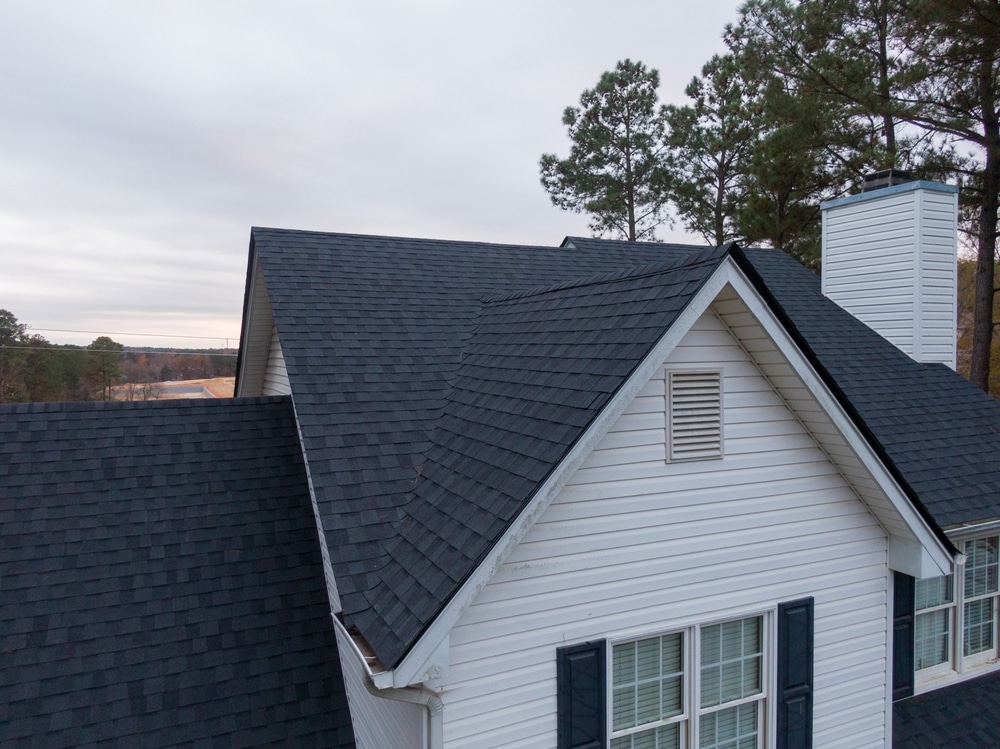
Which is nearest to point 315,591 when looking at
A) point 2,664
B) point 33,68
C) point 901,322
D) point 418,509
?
point 418,509

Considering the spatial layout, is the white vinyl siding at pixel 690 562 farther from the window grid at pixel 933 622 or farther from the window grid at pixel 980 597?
the window grid at pixel 980 597

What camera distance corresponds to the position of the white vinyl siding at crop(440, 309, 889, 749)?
12.5 ft

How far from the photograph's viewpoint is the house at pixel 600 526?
375 centimetres

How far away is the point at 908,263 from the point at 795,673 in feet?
22.6

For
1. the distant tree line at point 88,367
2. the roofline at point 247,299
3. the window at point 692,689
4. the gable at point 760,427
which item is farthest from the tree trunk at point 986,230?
the distant tree line at point 88,367

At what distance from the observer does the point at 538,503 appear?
11.7ft

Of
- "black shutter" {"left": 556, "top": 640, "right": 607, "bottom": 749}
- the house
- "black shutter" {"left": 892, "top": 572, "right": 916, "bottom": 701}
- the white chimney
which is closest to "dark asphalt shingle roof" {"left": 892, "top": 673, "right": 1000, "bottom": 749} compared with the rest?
the house

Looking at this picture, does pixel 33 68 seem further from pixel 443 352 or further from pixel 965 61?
pixel 965 61

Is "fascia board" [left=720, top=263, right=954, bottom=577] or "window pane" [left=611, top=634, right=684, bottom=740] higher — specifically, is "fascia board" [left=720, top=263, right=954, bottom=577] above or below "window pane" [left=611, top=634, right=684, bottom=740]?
above

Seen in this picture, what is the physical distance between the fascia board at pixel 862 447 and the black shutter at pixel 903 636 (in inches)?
37.1

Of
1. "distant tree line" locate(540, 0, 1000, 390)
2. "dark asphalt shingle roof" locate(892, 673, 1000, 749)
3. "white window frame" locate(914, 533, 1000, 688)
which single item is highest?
"distant tree line" locate(540, 0, 1000, 390)

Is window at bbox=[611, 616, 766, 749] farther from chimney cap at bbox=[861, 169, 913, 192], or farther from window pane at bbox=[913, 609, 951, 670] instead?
chimney cap at bbox=[861, 169, 913, 192]

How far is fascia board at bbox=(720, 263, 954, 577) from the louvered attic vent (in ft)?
1.68

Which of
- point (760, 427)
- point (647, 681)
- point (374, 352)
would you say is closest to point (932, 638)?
point (760, 427)
